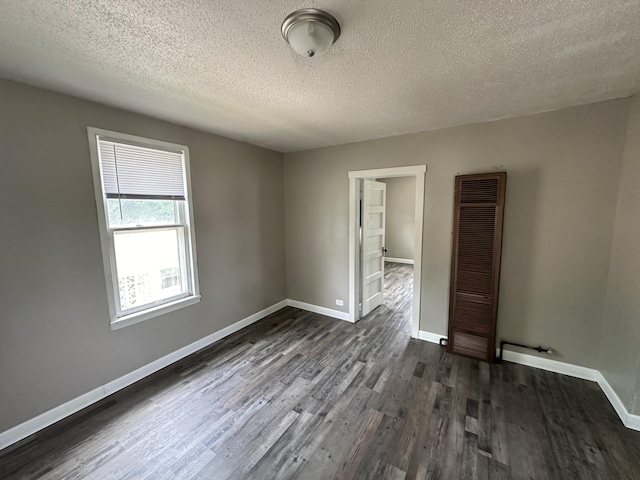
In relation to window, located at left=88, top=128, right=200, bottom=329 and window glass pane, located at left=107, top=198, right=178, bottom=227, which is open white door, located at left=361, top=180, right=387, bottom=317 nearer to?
window, located at left=88, top=128, right=200, bottom=329

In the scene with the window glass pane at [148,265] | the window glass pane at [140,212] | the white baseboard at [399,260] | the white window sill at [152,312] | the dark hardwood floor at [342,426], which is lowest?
the dark hardwood floor at [342,426]

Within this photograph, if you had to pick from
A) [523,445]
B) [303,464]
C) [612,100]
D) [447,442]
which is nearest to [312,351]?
[303,464]

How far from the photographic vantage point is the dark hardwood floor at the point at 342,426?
1.59m

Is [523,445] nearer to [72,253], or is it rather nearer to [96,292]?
[96,292]

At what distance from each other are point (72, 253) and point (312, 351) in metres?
2.44

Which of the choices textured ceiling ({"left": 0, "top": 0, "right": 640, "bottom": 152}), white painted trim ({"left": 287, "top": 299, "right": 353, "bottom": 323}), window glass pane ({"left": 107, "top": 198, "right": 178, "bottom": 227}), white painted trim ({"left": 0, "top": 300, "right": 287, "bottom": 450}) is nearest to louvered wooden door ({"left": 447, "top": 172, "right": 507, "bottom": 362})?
textured ceiling ({"left": 0, "top": 0, "right": 640, "bottom": 152})

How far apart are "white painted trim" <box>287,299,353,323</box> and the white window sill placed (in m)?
1.73

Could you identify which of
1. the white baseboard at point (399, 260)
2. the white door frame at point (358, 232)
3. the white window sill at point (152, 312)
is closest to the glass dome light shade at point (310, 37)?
the white door frame at point (358, 232)

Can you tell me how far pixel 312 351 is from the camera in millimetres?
2941

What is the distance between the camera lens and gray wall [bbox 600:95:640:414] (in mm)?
1849

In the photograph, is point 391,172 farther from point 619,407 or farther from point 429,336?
point 619,407

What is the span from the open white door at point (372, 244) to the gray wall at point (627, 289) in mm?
2407

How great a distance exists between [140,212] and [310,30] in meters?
2.23

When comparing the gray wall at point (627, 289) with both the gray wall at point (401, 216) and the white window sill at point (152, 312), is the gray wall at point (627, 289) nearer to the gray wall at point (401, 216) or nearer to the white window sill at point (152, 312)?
the white window sill at point (152, 312)
